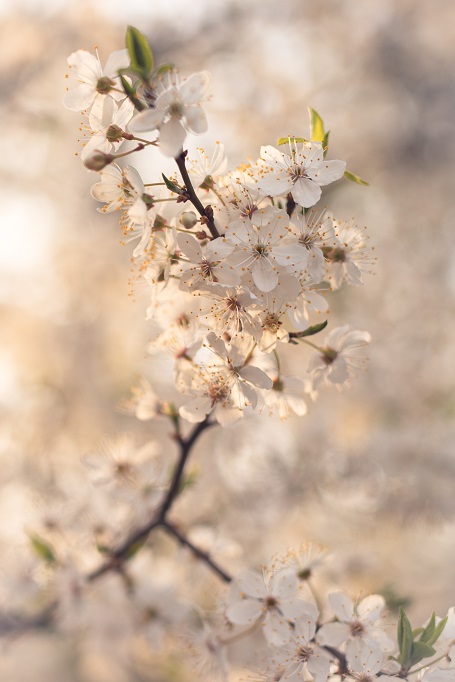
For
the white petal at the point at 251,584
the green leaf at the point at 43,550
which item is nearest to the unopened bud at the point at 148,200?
the white petal at the point at 251,584

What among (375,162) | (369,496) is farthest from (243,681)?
(375,162)

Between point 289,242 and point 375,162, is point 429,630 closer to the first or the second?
point 289,242

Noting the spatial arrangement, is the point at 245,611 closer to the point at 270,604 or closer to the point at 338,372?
the point at 270,604

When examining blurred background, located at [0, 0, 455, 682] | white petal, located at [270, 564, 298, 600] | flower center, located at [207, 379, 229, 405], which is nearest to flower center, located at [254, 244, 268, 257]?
flower center, located at [207, 379, 229, 405]

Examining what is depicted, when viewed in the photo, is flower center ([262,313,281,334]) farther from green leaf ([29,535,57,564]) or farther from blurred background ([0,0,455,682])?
blurred background ([0,0,455,682])

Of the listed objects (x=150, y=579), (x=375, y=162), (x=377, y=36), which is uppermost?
(x=377, y=36)

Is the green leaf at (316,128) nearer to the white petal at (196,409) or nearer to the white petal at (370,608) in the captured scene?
the white petal at (196,409)
